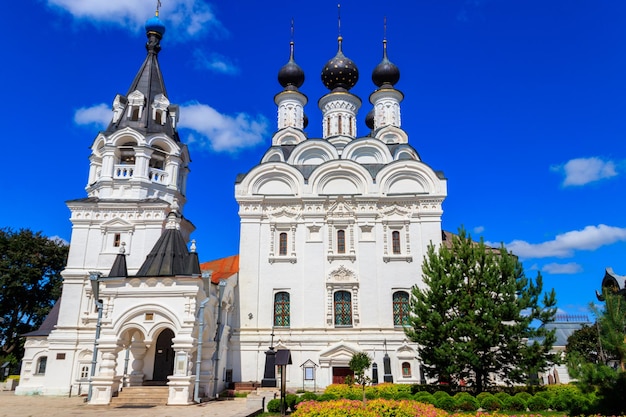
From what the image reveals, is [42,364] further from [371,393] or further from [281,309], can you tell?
[371,393]

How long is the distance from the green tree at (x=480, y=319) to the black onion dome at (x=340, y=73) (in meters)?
14.8

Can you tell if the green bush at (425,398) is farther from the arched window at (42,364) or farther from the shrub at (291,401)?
the arched window at (42,364)

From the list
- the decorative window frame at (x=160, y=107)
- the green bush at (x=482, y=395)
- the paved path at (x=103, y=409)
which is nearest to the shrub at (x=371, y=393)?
the green bush at (x=482, y=395)

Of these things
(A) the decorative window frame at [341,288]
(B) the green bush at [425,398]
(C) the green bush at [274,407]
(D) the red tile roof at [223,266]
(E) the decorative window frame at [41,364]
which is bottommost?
(C) the green bush at [274,407]

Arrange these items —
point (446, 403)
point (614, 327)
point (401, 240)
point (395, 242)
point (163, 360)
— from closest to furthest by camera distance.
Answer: point (614, 327) → point (446, 403) → point (163, 360) → point (401, 240) → point (395, 242)

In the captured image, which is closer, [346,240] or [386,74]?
[346,240]

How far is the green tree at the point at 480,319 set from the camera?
14.8 m

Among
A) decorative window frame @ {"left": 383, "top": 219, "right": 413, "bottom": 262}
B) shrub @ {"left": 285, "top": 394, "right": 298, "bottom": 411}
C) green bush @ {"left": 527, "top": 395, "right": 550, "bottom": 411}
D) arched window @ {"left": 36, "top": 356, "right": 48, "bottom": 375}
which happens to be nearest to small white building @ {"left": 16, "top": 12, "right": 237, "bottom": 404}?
arched window @ {"left": 36, "top": 356, "right": 48, "bottom": 375}

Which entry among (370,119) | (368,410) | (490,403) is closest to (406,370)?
(490,403)

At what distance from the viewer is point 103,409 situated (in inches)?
559

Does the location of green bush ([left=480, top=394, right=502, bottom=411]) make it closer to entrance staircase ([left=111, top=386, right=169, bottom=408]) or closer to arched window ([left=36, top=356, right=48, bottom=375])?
entrance staircase ([left=111, top=386, right=169, bottom=408])

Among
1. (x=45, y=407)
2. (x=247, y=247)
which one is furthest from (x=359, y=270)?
(x=45, y=407)

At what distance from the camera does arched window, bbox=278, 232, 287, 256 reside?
70.3 feet

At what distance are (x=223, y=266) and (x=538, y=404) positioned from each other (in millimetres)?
15431
